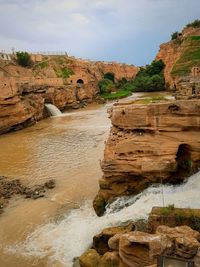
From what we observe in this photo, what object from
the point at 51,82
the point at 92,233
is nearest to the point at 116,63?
the point at 51,82

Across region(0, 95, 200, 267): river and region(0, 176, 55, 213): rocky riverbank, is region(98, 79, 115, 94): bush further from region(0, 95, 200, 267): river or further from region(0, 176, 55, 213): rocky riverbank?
region(0, 176, 55, 213): rocky riverbank

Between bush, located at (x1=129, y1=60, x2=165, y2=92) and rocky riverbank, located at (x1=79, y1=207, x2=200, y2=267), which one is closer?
rocky riverbank, located at (x1=79, y1=207, x2=200, y2=267)

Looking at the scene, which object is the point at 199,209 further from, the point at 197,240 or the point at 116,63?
the point at 116,63

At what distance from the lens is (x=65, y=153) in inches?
892

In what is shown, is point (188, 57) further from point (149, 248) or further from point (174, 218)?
Answer: point (149, 248)

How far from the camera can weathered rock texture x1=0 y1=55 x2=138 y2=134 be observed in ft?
110

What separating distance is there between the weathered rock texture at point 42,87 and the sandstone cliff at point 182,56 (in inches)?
537

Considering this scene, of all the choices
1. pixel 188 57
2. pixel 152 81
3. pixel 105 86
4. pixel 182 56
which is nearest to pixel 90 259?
pixel 188 57

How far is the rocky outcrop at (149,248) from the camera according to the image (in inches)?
262

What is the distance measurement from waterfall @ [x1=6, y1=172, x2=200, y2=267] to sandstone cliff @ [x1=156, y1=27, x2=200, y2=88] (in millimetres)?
33495

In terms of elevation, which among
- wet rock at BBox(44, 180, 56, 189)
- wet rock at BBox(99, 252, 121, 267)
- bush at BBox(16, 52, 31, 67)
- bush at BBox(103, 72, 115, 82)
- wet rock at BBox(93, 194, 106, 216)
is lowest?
wet rock at BBox(44, 180, 56, 189)

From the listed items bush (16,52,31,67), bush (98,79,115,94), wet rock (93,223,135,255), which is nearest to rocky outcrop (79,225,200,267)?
wet rock (93,223,135,255)

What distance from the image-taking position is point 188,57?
49594 mm

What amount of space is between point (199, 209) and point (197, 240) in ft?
7.05
